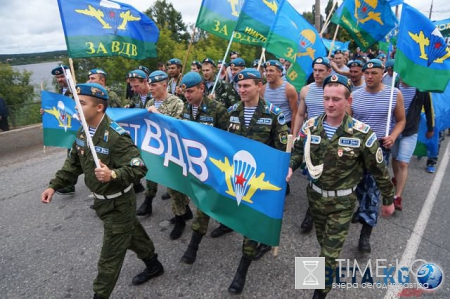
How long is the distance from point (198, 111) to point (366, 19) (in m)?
3.99

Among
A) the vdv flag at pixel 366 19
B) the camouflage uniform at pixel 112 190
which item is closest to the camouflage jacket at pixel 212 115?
the camouflage uniform at pixel 112 190

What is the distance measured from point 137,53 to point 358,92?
11.9 feet

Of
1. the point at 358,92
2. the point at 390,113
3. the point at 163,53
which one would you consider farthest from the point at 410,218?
the point at 163,53

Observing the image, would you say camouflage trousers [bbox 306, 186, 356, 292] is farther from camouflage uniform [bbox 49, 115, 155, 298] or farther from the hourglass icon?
camouflage uniform [bbox 49, 115, 155, 298]

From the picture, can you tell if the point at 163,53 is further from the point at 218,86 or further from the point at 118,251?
the point at 118,251

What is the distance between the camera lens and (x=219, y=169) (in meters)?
3.04

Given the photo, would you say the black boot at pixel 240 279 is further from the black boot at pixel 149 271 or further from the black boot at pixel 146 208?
the black boot at pixel 146 208

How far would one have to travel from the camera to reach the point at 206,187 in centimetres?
318

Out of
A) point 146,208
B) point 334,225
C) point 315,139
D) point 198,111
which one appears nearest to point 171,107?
point 198,111

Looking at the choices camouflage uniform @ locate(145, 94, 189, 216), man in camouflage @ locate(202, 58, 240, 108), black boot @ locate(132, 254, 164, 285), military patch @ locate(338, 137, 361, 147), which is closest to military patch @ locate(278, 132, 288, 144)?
military patch @ locate(338, 137, 361, 147)

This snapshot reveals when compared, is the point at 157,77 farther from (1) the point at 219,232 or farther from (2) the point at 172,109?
(1) the point at 219,232

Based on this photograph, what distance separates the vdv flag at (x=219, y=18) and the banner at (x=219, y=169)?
8.41ft

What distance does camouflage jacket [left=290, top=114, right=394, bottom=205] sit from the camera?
255 centimetres

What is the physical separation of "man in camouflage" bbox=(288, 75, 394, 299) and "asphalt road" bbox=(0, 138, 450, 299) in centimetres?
72
